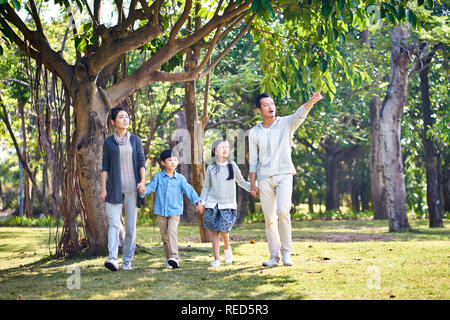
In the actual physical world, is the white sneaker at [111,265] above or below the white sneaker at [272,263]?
above

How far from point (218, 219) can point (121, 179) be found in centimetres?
133

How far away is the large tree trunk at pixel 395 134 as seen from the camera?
13398 mm

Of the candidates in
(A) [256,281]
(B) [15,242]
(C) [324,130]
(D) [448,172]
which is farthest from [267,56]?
(D) [448,172]

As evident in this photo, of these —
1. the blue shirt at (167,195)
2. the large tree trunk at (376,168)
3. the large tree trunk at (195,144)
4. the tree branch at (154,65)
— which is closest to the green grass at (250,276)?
the blue shirt at (167,195)

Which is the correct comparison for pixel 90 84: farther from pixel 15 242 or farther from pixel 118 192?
pixel 15 242

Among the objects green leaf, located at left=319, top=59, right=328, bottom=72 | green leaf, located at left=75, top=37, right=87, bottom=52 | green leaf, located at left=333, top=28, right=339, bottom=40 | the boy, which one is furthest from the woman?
green leaf, located at left=319, top=59, right=328, bottom=72

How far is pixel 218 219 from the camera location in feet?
23.8

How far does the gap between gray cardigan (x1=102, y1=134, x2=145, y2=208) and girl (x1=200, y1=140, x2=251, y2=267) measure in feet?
2.95

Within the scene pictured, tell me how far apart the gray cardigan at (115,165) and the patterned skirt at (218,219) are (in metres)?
0.87

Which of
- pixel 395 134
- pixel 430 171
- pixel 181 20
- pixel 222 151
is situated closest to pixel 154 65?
pixel 181 20

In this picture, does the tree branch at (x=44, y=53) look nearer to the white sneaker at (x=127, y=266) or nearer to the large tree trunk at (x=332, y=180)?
the white sneaker at (x=127, y=266)

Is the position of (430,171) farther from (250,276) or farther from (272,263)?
(250,276)

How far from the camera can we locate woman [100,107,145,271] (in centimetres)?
671

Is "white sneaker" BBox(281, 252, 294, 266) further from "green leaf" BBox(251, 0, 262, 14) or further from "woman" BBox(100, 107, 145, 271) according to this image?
"green leaf" BBox(251, 0, 262, 14)
